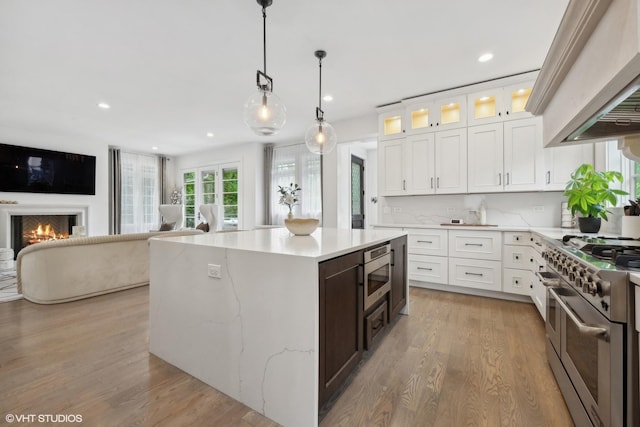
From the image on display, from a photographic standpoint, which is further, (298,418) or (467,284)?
(467,284)

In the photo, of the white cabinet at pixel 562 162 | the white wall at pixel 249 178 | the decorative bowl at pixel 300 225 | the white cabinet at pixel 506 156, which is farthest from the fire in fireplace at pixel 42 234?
the white cabinet at pixel 562 162

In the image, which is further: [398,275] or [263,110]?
[398,275]

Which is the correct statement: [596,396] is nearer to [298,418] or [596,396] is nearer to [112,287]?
[298,418]

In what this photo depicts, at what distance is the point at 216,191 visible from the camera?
7.45 meters

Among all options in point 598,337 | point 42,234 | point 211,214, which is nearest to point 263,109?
point 598,337

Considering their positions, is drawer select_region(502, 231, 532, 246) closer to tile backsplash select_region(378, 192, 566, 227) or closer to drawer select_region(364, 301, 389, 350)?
tile backsplash select_region(378, 192, 566, 227)

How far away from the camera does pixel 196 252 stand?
1756mm

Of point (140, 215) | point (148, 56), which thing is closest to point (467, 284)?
point (148, 56)

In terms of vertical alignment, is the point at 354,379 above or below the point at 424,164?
below

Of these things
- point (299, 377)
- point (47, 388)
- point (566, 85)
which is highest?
point (566, 85)

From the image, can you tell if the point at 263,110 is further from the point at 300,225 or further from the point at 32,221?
the point at 32,221

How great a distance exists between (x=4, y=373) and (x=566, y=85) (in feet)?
12.4

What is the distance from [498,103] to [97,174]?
8017mm

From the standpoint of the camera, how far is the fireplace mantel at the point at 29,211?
5098mm
